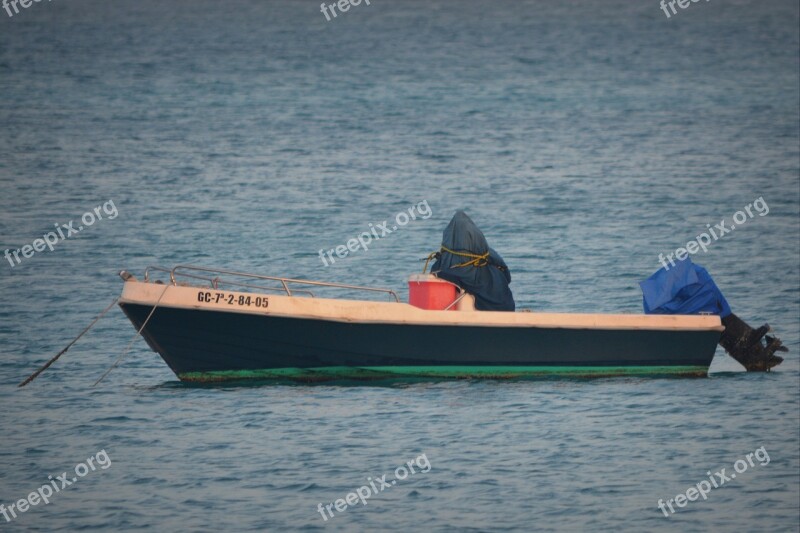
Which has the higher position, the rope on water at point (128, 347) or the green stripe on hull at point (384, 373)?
the rope on water at point (128, 347)

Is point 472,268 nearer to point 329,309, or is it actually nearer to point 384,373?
point 384,373

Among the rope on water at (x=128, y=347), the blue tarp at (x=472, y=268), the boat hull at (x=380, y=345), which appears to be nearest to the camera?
the rope on water at (x=128, y=347)

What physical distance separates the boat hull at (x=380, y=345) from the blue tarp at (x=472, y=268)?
0.60m

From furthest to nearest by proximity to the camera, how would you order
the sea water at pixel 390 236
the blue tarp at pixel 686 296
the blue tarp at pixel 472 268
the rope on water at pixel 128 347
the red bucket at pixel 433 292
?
the blue tarp at pixel 686 296, the blue tarp at pixel 472 268, the red bucket at pixel 433 292, the rope on water at pixel 128 347, the sea water at pixel 390 236

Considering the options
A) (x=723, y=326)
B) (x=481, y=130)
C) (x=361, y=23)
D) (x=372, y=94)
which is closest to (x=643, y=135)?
(x=481, y=130)

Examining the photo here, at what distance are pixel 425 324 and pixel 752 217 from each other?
19.0 m

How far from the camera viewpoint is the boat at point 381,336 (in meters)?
21.3

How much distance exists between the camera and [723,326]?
2258cm

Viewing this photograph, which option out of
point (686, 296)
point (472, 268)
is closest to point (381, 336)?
point (472, 268)

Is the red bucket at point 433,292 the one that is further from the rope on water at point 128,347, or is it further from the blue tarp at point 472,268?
the rope on water at point 128,347

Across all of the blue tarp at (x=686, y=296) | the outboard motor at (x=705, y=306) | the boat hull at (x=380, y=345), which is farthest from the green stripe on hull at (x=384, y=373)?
the outboard motor at (x=705, y=306)

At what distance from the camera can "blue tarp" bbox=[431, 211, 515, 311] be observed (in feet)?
72.6

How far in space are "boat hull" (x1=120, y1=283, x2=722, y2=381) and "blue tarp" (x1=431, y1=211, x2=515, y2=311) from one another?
60 cm

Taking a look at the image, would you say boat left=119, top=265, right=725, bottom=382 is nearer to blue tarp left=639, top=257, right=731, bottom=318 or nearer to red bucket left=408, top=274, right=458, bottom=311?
red bucket left=408, top=274, right=458, bottom=311
